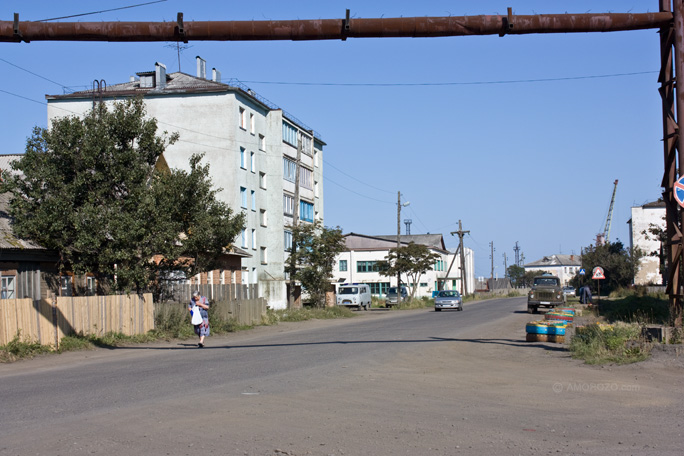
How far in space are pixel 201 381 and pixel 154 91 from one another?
137 ft

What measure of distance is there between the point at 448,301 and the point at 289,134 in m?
19.6

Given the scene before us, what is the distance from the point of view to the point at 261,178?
55.8 meters

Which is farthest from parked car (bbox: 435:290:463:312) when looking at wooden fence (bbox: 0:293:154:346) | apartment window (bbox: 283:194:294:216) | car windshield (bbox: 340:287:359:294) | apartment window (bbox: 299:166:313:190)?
wooden fence (bbox: 0:293:154:346)

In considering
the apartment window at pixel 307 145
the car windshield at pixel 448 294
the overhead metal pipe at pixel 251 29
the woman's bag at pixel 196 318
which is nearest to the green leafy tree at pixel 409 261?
the car windshield at pixel 448 294

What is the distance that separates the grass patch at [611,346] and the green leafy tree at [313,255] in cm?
2979

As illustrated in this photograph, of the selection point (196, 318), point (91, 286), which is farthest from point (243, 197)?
point (196, 318)

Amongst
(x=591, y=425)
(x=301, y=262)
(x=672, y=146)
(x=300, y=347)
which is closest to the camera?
(x=591, y=425)

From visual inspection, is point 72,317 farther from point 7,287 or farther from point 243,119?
point 243,119

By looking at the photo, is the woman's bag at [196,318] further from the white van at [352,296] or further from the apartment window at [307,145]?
the apartment window at [307,145]

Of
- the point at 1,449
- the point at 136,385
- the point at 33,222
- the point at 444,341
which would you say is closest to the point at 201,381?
the point at 136,385

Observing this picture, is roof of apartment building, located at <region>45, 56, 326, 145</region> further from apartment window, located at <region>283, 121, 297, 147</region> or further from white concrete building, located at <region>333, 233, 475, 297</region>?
A: white concrete building, located at <region>333, 233, 475, 297</region>

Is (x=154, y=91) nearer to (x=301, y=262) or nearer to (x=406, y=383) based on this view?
(x=301, y=262)

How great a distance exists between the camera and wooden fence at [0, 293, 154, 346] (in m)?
18.9

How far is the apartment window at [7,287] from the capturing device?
70.6 ft
